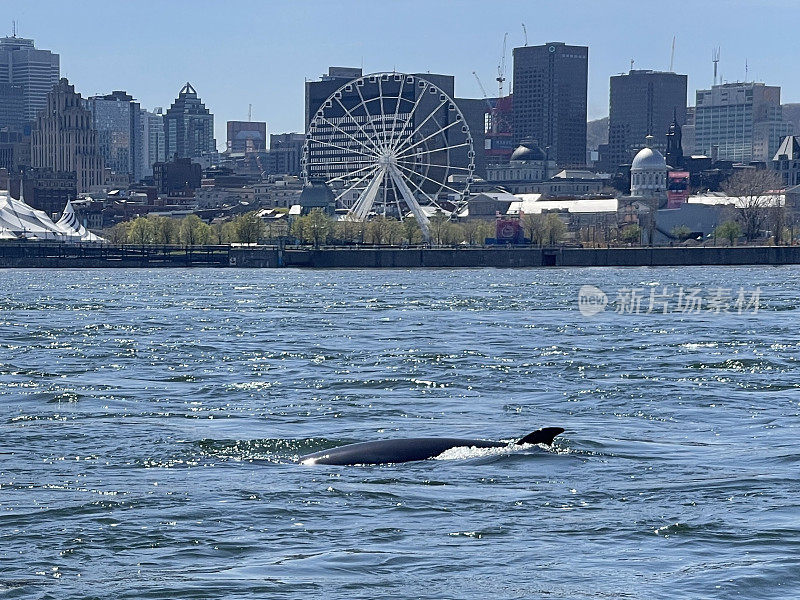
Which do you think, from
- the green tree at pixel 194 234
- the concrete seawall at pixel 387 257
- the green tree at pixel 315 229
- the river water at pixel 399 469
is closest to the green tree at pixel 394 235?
the green tree at pixel 315 229

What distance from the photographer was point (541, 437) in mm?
26438

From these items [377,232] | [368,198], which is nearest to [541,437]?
[368,198]

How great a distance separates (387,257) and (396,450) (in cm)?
14914

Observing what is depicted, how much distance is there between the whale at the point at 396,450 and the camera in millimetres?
25516

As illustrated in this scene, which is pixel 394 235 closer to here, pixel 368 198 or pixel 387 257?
pixel 368 198

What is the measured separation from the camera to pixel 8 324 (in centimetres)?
6850

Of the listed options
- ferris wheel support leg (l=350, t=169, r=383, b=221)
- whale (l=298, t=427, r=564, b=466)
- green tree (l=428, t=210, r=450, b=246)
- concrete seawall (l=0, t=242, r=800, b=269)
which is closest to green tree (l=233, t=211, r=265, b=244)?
concrete seawall (l=0, t=242, r=800, b=269)

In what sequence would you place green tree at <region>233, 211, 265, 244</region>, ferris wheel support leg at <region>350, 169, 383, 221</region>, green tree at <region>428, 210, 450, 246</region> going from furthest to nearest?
1. green tree at <region>233, 211, 265, 244</region>
2. green tree at <region>428, 210, 450, 246</region>
3. ferris wheel support leg at <region>350, 169, 383, 221</region>

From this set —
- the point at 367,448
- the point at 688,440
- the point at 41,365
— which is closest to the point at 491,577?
the point at 367,448

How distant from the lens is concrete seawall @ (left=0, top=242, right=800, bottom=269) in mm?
175000

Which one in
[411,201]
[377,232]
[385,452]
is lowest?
[385,452]

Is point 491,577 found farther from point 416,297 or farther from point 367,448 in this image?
point 416,297

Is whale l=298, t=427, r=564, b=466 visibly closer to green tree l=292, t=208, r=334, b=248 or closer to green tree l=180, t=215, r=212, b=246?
green tree l=292, t=208, r=334, b=248

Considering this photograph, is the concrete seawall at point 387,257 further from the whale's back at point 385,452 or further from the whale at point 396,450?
the whale's back at point 385,452
